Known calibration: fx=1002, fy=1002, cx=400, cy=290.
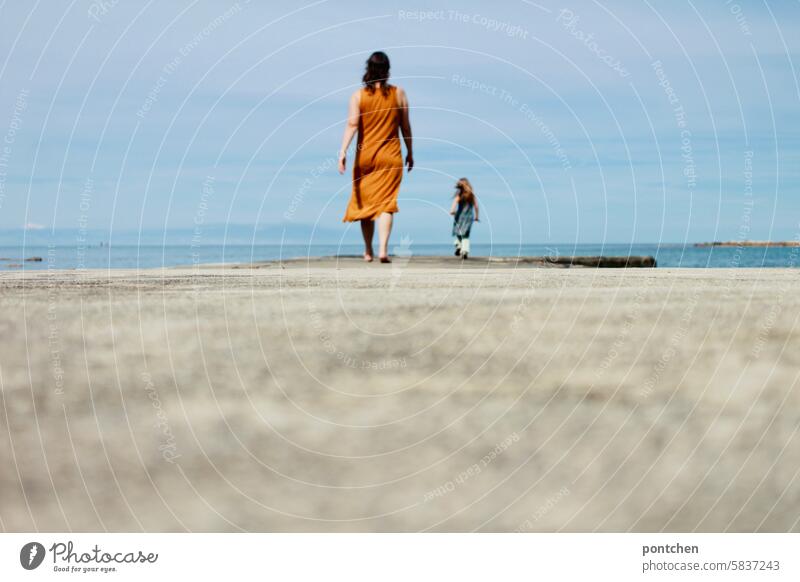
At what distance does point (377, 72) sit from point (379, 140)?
65cm

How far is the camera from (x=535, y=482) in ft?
8.54

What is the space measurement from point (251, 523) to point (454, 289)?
384cm

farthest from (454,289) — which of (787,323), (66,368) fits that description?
(66,368)

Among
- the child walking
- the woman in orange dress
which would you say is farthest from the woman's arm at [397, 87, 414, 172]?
the child walking

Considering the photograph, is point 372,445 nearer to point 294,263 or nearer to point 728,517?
point 728,517

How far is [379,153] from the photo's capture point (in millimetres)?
9117

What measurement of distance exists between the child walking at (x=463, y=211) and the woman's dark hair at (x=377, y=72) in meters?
4.21

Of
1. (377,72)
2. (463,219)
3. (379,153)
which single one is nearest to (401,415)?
(379,153)

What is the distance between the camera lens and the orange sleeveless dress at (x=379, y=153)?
356 inches

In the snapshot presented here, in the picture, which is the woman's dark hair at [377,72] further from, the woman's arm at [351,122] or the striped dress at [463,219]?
the striped dress at [463,219]

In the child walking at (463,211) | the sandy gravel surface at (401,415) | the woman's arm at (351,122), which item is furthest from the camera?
the child walking at (463,211)

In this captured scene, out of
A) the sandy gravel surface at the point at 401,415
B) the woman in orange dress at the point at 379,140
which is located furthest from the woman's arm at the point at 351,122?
the sandy gravel surface at the point at 401,415

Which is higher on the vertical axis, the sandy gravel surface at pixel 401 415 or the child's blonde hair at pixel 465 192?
the child's blonde hair at pixel 465 192

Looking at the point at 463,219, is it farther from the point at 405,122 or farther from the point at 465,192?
the point at 405,122
